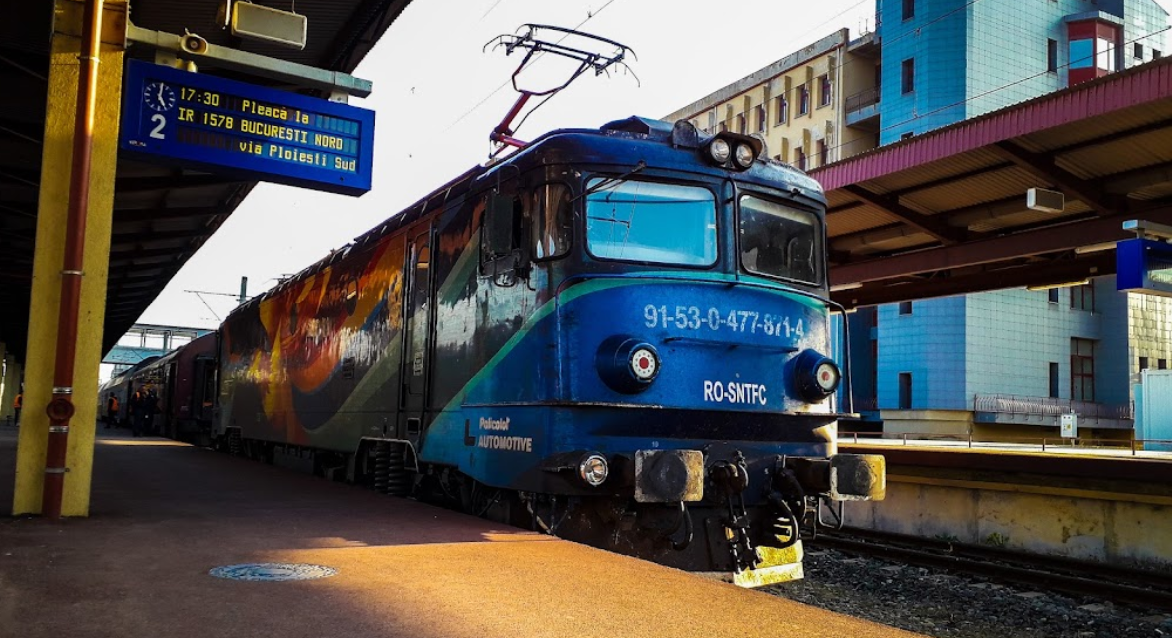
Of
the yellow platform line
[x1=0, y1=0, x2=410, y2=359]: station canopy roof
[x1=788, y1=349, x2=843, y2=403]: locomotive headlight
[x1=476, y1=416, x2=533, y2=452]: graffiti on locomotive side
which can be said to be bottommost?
the yellow platform line

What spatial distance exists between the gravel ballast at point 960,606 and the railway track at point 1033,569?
139mm

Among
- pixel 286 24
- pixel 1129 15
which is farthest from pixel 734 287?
pixel 1129 15

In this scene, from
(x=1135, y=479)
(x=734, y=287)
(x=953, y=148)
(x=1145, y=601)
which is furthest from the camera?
(x=953, y=148)

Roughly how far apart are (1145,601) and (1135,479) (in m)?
2.55

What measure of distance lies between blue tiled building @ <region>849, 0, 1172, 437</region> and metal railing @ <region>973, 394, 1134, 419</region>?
49mm

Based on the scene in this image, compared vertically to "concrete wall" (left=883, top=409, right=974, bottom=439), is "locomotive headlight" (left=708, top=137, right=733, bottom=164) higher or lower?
higher

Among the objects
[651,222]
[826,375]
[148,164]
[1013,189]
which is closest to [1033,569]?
[826,375]

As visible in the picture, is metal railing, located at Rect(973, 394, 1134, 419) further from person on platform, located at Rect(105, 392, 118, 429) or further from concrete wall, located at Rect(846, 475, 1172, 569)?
person on platform, located at Rect(105, 392, 118, 429)

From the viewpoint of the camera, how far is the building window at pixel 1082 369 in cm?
3834

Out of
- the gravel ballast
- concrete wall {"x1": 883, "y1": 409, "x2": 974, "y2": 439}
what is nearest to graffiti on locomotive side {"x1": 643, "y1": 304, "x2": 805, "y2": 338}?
the gravel ballast

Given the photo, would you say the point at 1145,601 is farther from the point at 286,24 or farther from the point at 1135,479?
the point at 286,24

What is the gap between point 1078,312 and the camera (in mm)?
38344

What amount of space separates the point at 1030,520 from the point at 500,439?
7595mm

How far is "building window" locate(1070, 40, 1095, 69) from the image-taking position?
36.4 m
